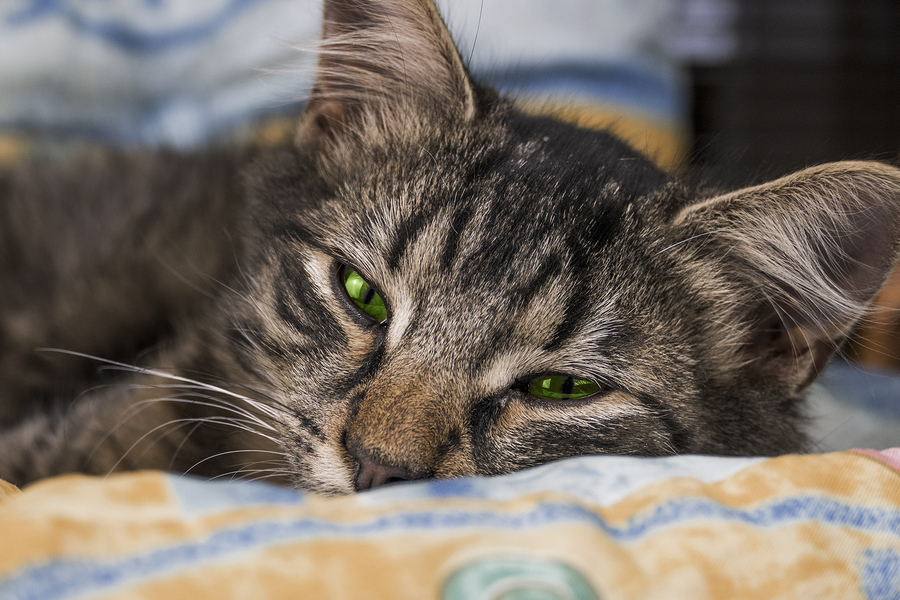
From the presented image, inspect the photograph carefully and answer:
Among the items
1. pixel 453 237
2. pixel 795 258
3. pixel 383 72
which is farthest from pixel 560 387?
pixel 383 72

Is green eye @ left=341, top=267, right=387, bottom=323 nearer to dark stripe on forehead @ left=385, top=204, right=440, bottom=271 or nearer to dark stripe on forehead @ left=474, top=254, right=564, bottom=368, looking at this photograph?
dark stripe on forehead @ left=385, top=204, right=440, bottom=271

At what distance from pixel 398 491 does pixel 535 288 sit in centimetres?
38

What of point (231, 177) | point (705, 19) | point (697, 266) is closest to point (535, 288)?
point (697, 266)

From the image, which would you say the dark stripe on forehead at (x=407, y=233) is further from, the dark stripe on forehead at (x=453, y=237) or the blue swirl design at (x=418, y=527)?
the blue swirl design at (x=418, y=527)

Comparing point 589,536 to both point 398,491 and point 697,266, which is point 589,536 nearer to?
point 398,491

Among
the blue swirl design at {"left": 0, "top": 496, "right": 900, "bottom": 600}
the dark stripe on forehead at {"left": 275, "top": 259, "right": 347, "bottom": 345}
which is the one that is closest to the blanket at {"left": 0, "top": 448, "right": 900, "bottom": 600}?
the blue swirl design at {"left": 0, "top": 496, "right": 900, "bottom": 600}

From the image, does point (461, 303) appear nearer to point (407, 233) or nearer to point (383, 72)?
point (407, 233)

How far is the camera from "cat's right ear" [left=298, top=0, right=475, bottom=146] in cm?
102

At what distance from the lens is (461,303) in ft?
2.77

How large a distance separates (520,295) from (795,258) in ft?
1.37

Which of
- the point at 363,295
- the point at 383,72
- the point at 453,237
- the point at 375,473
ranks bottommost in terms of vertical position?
the point at 375,473

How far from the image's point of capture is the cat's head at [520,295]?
0.83 metres

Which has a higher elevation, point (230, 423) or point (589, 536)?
point (589, 536)

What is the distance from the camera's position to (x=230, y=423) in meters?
1.06
